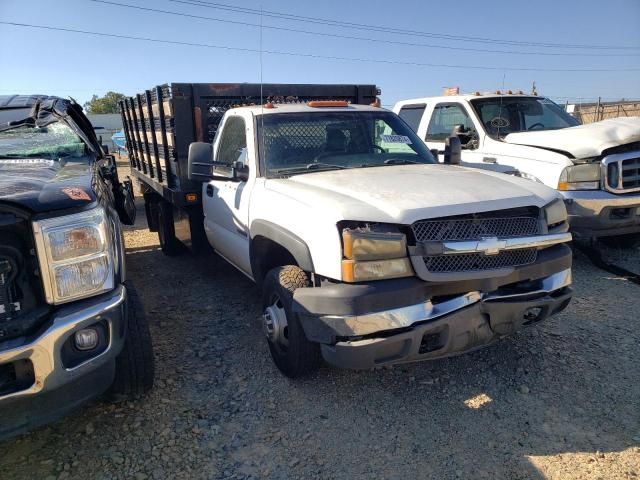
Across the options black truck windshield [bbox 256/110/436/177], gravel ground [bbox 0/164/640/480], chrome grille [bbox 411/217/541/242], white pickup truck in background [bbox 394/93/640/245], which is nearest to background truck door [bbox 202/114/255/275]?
black truck windshield [bbox 256/110/436/177]

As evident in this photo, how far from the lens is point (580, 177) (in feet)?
17.1

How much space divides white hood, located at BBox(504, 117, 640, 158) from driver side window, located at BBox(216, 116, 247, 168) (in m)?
3.67

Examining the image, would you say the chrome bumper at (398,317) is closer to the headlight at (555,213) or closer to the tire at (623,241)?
the headlight at (555,213)

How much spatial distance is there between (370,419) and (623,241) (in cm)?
508

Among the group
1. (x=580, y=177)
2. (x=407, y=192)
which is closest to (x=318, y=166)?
(x=407, y=192)

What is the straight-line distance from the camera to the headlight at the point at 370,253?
98.5 inches

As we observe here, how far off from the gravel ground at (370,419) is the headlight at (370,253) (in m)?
0.98

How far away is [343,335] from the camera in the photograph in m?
2.56

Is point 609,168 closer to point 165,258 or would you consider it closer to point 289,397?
point 289,397

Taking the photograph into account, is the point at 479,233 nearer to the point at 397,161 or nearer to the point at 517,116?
the point at 397,161

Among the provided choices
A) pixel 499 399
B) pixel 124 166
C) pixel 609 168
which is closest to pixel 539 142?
pixel 609 168

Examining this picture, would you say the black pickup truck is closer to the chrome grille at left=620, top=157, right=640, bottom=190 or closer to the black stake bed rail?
the black stake bed rail

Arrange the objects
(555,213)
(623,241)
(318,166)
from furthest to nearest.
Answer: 1. (623,241)
2. (318,166)
3. (555,213)

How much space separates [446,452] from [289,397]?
1.06 metres
